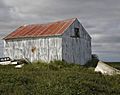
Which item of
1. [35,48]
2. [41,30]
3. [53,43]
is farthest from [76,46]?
[41,30]

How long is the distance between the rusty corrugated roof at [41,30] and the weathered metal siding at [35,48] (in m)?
0.60

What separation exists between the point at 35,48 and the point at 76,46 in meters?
5.13

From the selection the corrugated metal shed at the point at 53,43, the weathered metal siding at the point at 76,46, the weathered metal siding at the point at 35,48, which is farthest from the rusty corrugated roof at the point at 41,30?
the weathered metal siding at the point at 76,46

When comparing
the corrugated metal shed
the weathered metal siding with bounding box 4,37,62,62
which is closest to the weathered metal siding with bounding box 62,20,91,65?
the corrugated metal shed

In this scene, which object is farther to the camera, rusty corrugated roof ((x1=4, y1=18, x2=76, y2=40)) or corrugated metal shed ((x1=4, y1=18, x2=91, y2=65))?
rusty corrugated roof ((x1=4, y1=18, x2=76, y2=40))

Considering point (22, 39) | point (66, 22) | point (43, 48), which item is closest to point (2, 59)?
point (22, 39)

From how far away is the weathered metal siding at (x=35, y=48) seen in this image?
120 feet

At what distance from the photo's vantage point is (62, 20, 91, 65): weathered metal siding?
36.5m

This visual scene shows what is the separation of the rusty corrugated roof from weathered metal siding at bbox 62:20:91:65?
2.92 feet

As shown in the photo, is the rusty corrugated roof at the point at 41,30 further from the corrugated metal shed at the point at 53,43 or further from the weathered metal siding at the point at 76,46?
the weathered metal siding at the point at 76,46

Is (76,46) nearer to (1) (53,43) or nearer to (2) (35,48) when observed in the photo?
(1) (53,43)

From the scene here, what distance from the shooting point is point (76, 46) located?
125 ft

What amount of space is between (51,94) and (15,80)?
4.07 m

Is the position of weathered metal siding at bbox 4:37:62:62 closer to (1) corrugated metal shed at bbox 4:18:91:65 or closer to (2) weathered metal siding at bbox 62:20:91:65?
(1) corrugated metal shed at bbox 4:18:91:65
